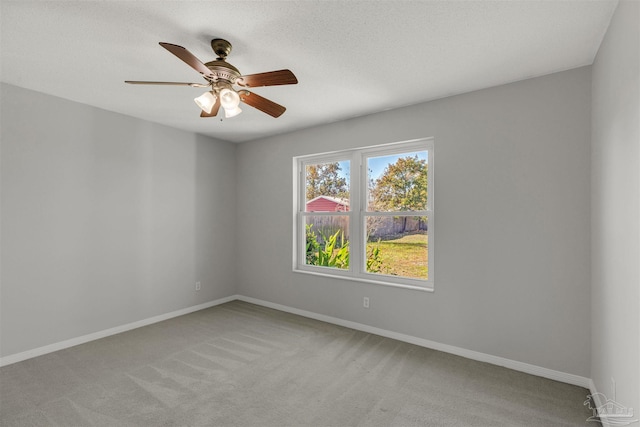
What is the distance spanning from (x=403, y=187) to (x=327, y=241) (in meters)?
1.26

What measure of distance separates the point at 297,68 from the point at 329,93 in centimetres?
55

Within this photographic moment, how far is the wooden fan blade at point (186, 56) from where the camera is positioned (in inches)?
63.8

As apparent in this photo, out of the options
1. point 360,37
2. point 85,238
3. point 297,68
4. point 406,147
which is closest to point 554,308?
point 406,147

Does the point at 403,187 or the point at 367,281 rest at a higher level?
the point at 403,187

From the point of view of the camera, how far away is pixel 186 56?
1.73 metres

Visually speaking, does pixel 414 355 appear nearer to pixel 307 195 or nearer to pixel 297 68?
pixel 307 195

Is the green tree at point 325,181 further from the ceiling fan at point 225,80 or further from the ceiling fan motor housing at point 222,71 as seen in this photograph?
the ceiling fan motor housing at point 222,71

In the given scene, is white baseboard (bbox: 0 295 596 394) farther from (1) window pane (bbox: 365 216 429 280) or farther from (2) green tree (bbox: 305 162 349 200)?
(2) green tree (bbox: 305 162 349 200)

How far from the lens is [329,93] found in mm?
2951

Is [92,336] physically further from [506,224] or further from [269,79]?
[506,224]

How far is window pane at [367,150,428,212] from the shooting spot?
3350 millimetres

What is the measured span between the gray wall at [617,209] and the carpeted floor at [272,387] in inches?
24.1

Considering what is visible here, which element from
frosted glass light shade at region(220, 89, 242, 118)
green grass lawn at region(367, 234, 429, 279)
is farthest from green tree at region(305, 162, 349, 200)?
frosted glass light shade at region(220, 89, 242, 118)

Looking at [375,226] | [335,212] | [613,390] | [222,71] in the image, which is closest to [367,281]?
[375,226]
